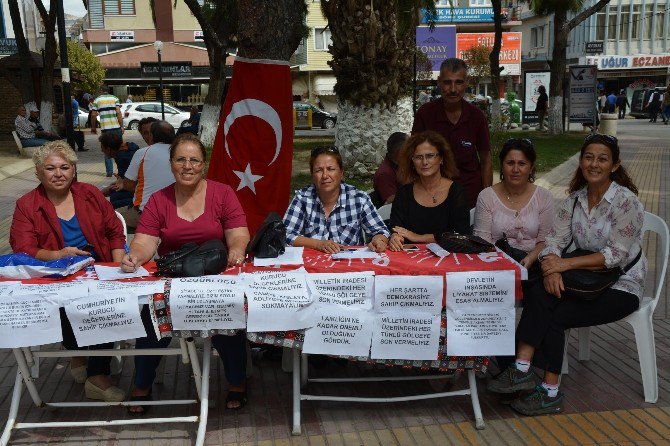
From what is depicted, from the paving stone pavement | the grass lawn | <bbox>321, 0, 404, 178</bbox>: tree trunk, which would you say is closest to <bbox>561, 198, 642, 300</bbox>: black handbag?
the paving stone pavement

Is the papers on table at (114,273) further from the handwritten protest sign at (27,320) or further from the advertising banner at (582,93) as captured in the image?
the advertising banner at (582,93)

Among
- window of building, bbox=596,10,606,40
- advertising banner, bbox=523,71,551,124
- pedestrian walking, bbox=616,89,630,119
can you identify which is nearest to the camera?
advertising banner, bbox=523,71,551,124

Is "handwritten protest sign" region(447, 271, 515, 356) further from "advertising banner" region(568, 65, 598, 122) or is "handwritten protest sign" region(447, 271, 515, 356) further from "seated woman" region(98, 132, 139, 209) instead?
"advertising banner" region(568, 65, 598, 122)

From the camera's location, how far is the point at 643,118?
3788 centimetres

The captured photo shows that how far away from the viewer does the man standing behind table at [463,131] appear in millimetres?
4969

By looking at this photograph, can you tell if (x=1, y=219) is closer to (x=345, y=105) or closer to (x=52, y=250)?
(x=345, y=105)

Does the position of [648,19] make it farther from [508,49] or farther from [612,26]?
[508,49]

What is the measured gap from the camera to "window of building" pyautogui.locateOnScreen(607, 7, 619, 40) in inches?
1786

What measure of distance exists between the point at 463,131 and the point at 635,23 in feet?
155

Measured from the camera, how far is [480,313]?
355 cm

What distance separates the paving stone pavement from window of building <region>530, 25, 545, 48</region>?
53.6m

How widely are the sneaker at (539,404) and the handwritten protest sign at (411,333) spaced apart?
25.7 inches

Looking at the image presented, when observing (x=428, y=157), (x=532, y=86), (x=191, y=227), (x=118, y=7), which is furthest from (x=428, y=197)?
(x=118, y=7)

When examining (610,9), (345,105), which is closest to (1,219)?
(345,105)
